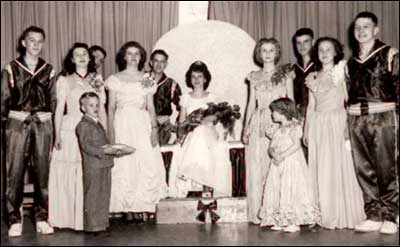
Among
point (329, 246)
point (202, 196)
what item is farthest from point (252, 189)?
point (329, 246)

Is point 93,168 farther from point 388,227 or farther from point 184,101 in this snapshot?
point 388,227

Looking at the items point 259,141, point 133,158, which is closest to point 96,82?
point 133,158

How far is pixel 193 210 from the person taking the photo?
541 centimetres

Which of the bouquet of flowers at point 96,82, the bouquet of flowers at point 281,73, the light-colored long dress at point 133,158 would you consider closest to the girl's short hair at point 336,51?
the bouquet of flowers at point 281,73

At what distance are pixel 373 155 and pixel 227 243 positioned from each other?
1.38 meters

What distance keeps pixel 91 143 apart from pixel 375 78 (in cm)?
232

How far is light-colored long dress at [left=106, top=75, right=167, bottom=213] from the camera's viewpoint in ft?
17.7

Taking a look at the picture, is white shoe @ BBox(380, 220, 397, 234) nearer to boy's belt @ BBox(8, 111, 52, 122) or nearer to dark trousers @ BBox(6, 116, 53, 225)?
dark trousers @ BBox(6, 116, 53, 225)

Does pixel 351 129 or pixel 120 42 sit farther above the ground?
pixel 120 42

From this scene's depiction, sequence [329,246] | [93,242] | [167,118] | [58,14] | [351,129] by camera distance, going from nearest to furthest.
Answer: [329,246], [93,242], [351,129], [167,118], [58,14]

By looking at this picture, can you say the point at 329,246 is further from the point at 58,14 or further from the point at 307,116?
the point at 58,14

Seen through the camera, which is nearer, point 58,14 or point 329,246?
point 329,246

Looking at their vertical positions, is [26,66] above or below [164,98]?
above

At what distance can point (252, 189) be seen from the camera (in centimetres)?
537
